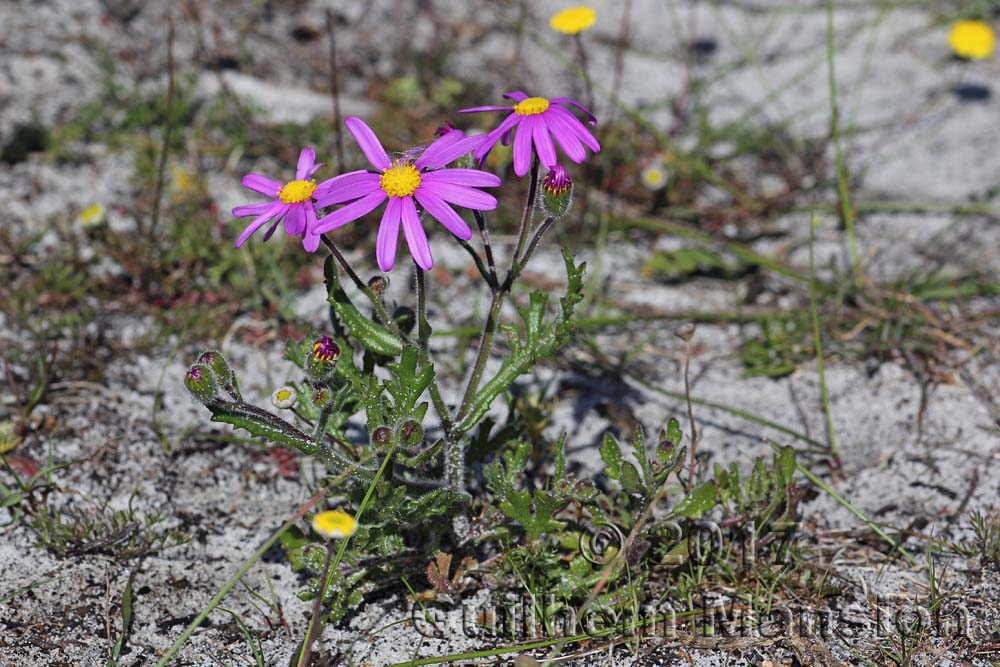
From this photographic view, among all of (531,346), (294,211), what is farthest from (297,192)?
(531,346)

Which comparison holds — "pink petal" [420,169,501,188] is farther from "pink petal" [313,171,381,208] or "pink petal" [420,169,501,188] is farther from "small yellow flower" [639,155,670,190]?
"small yellow flower" [639,155,670,190]

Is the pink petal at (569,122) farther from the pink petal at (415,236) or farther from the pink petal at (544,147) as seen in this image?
the pink petal at (415,236)

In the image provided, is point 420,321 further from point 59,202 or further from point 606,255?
point 59,202

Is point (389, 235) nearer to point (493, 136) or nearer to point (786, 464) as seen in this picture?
point (493, 136)

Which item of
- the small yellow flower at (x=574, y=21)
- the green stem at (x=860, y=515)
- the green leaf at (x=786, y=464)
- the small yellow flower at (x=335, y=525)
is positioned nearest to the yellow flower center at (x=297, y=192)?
the small yellow flower at (x=335, y=525)

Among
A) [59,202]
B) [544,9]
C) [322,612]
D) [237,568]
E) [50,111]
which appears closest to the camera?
[322,612]

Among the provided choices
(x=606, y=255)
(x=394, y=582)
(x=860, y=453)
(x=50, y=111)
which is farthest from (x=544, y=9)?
(x=394, y=582)
